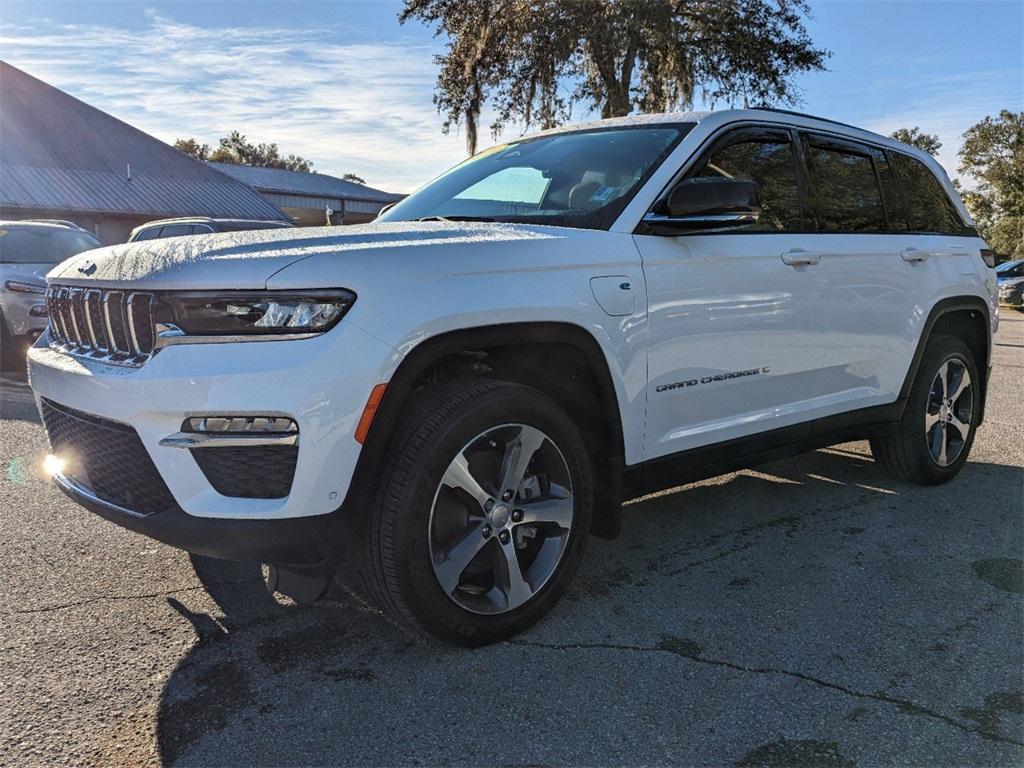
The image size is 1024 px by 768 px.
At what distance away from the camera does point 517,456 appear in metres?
2.89

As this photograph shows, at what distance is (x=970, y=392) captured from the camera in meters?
5.16

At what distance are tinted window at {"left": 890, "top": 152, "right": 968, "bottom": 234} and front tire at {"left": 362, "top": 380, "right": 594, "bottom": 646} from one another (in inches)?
116

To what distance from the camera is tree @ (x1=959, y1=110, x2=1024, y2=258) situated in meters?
42.4

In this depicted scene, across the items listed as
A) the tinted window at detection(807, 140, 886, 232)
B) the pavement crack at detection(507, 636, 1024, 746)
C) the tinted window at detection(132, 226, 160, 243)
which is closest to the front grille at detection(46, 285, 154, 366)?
the pavement crack at detection(507, 636, 1024, 746)

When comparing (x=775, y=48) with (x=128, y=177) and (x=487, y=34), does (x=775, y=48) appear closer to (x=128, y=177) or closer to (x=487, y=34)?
(x=487, y=34)

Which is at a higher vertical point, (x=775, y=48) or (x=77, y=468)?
(x=775, y=48)

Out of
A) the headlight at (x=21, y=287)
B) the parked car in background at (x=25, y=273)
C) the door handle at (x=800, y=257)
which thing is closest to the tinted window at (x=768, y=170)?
the door handle at (x=800, y=257)

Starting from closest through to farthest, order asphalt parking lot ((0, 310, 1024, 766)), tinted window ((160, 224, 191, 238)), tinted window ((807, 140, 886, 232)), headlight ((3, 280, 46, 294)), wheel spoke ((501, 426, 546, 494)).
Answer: asphalt parking lot ((0, 310, 1024, 766)), wheel spoke ((501, 426, 546, 494)), tinted window ((807, 140, 886, 232)), headlight ((3, 280, 46, 294)), tinted window ((160, 224, 191, 238))

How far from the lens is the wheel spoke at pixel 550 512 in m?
2.95

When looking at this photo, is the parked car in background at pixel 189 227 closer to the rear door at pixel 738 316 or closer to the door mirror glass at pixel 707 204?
the rear door at pixel 738 316

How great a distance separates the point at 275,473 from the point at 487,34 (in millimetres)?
19558

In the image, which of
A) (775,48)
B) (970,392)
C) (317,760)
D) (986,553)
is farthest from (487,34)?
(317,760)

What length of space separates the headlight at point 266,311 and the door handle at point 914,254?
10.8 ft

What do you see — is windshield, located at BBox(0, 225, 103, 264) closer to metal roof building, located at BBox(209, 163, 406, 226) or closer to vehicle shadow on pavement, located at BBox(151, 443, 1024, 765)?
vehicle shadow on pavement, located at BBox(151, 443, 1024, 765)
